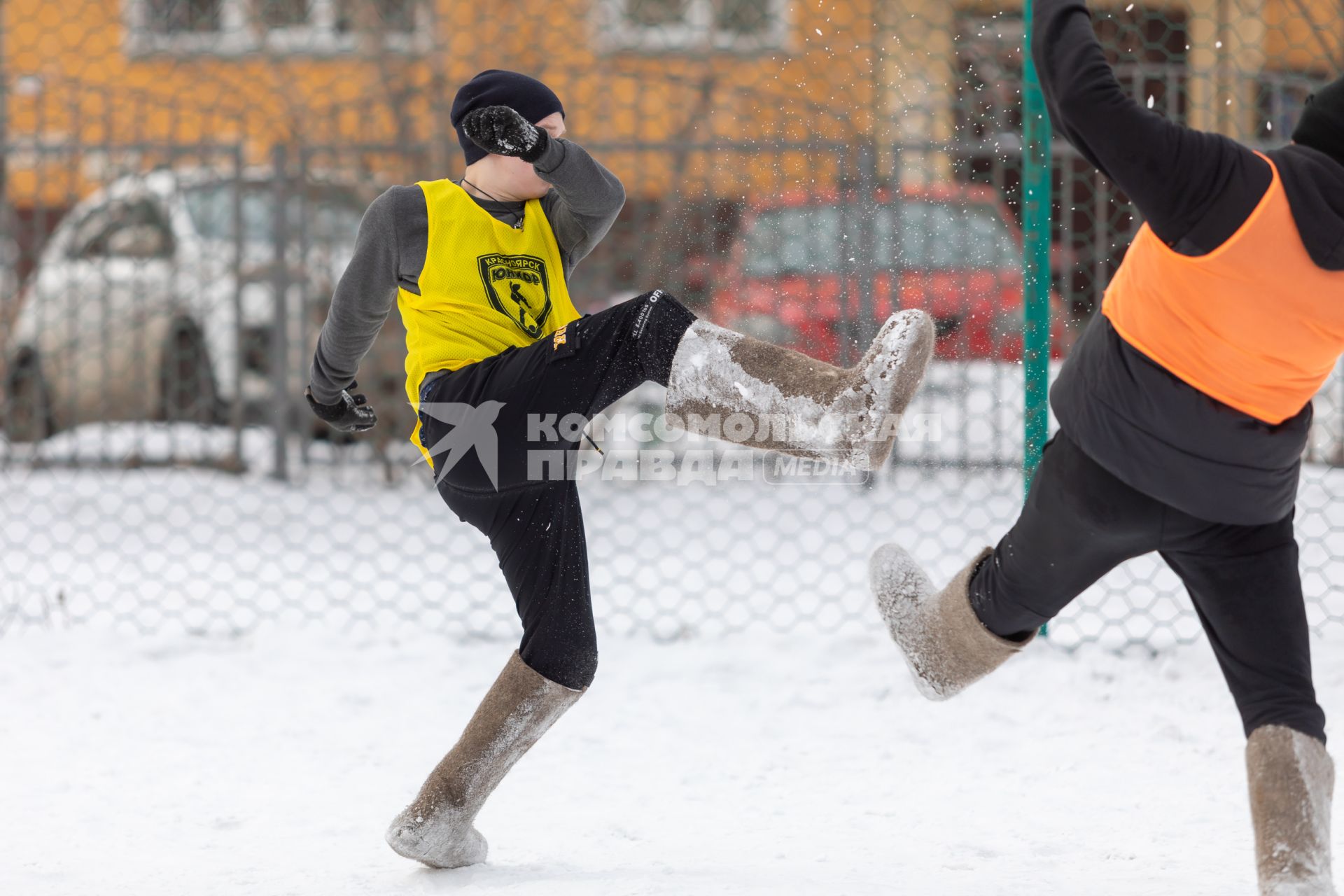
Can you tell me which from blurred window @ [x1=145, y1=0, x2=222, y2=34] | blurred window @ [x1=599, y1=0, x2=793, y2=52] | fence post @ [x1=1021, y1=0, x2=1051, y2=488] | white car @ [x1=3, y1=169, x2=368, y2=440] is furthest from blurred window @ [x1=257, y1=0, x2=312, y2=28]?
fence post @ [x1=1021, y1=0, x2=1051, y2=488]

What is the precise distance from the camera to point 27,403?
246 inches

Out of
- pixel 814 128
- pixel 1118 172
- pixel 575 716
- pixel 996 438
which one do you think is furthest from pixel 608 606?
pixel 1118 172

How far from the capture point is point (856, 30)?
19.0 ft

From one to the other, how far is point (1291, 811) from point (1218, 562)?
35 centimetres

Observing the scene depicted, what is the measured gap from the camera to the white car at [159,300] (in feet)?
19.3

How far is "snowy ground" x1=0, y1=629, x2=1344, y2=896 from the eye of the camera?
2.38 metres

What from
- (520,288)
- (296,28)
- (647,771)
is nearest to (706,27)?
(296,28)

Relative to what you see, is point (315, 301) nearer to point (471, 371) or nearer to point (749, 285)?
point (749, 285)

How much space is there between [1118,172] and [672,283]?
12.1 ft

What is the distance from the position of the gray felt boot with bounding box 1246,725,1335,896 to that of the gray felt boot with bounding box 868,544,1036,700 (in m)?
0.43

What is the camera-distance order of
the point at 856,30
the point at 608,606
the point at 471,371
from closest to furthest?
the point at 471,371, the point at 608,606, the point at 856,30

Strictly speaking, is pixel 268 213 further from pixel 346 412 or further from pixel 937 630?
pixel 937 630

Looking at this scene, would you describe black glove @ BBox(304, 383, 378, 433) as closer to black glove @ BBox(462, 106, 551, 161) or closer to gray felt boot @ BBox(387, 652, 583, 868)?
gray felt boot @ BBox(387, 652, 583, 868)

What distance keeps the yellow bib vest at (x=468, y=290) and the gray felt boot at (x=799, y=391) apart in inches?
12.9
